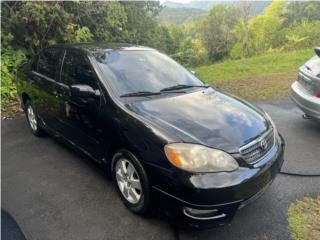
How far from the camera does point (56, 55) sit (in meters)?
4.63

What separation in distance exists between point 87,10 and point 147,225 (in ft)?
24.0

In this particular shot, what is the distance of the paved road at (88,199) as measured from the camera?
3.00 meters

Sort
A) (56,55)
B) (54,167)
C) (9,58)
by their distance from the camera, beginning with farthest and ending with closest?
(9,58) < (56,55) < (54,167)

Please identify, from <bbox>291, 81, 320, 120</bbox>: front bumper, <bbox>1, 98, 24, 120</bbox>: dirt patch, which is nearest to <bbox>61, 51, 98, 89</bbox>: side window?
<bbox>1, 98, 24, 120</bbox>: dirt patch

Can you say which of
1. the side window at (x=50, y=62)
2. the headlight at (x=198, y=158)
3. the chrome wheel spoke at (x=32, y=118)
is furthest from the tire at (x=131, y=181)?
the chrome wheel spoke at (x=32, y=118)

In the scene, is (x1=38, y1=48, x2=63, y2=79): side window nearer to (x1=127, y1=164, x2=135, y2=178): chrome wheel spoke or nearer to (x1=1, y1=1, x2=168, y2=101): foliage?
(x1=127, y1=164, x2=135, y2=178): chrome wheel spoke

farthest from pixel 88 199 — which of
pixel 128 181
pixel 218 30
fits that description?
pixel 218 30

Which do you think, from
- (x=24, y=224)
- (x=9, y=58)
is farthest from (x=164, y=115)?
(x=9, y=58)

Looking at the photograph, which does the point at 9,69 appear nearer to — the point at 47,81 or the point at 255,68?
the point at 47,81

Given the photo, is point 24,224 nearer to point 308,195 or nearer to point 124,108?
point 124,108

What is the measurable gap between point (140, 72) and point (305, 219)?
230 centimetres

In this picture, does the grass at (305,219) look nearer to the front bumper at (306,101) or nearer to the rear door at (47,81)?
the front bumper at (306,101)

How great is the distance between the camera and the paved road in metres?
3.00

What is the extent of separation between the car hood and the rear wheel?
8.17ft
